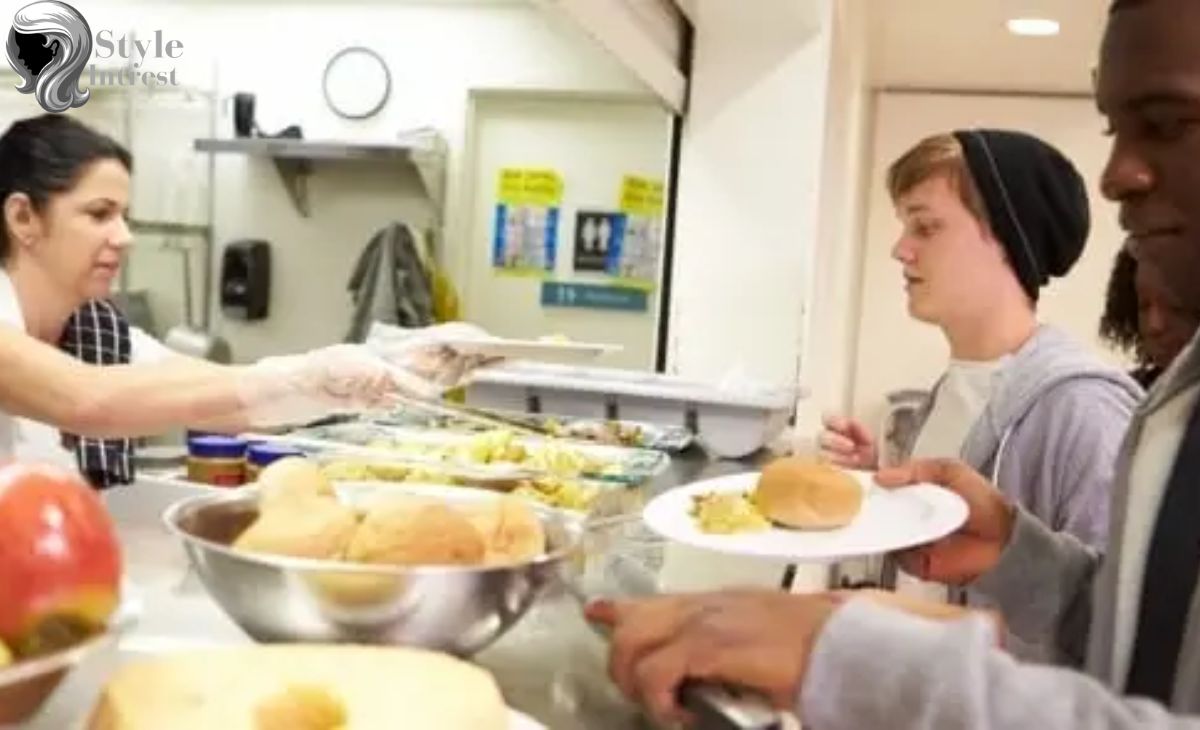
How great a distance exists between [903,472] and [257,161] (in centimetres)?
307

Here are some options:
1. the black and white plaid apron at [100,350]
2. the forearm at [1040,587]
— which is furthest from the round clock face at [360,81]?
the forearm at [1040,587]

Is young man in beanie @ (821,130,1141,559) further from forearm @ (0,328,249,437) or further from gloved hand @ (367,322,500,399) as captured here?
forearm @ (0,328,249,437)

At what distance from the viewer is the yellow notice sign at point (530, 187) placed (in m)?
3.94

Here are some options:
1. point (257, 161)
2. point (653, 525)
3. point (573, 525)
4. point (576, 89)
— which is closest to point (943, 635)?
point (573, 525)

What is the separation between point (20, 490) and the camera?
61 centimetres

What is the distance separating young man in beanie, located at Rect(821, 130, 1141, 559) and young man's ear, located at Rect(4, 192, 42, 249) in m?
1.33

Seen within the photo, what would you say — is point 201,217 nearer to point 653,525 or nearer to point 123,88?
point 123,88

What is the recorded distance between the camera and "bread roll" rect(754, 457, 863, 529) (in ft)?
3.93

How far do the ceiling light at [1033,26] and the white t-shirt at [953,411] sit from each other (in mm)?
2164

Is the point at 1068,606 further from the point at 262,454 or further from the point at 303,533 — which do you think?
the point at 262,454

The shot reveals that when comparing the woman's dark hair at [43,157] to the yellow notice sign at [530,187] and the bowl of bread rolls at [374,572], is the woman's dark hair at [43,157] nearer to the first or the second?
the bowl of bread rolls at [374,572]

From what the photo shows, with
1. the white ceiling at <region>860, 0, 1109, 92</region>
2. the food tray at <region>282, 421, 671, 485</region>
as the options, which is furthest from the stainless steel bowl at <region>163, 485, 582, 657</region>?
the white ceiling at <region>860, 0, 1109, 92</region>

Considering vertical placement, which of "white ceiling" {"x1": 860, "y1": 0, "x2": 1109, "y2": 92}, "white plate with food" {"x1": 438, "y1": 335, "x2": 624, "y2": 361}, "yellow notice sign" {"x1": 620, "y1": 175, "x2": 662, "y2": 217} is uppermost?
"white ceiling" {"x1": 860, "y1": 0, "x2": 1109, "y2": 92}

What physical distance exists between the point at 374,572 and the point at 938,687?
1.04ft
